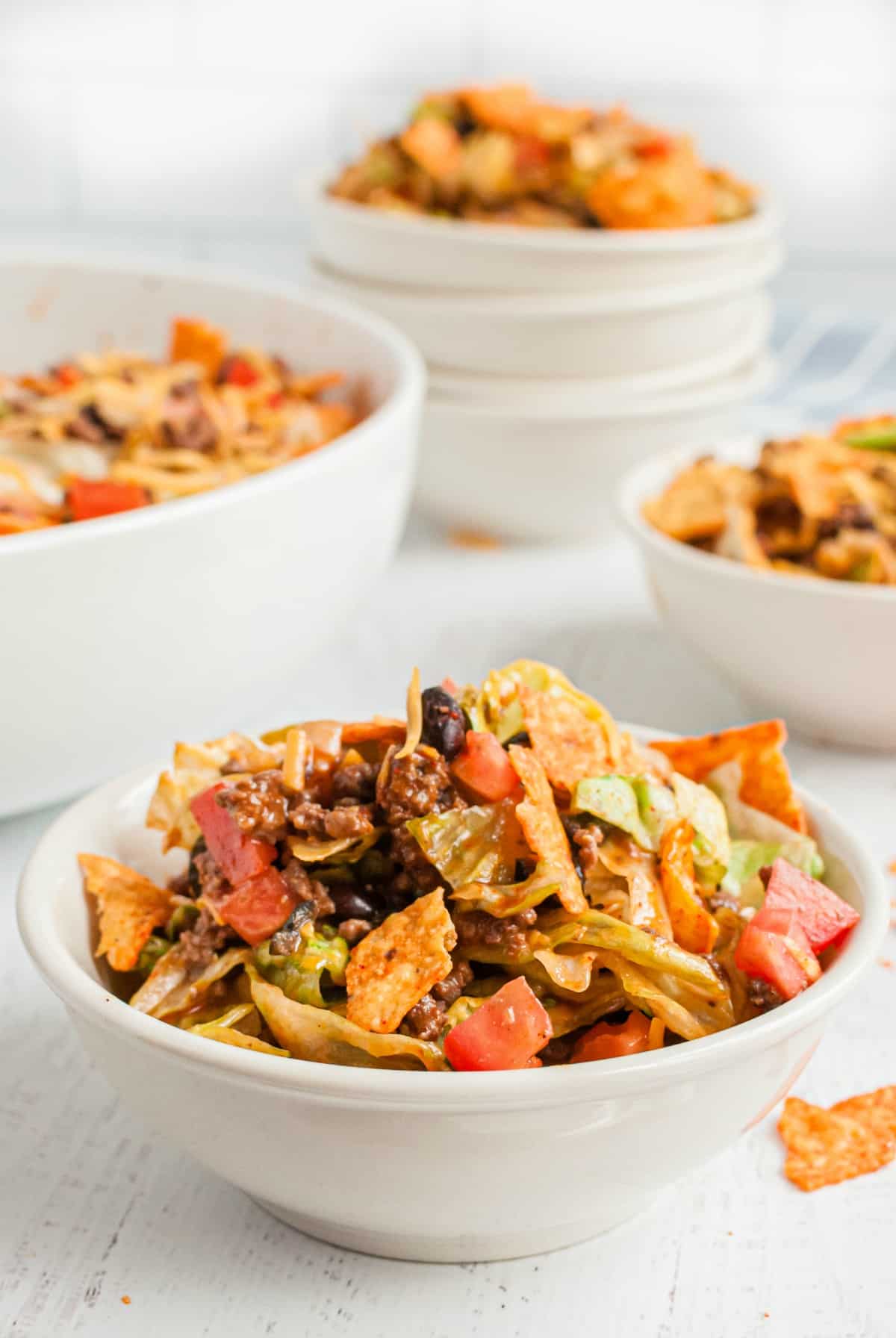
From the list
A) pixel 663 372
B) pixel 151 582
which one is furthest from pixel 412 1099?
pixel 663 372

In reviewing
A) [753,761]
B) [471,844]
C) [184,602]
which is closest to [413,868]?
[471,844]

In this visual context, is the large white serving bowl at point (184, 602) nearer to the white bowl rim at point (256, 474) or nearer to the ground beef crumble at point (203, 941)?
the white bowl rim at point (256, 474)

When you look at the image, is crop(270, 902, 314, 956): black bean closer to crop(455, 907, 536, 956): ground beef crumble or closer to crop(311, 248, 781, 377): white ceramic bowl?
crop(455, 907, 536, 956): ground beef crumble

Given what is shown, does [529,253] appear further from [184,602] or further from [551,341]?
[184,602]

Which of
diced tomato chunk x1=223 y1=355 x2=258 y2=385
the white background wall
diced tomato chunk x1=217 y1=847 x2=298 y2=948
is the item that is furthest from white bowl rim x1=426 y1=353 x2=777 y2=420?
the white background wall

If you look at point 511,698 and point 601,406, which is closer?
point 511,698

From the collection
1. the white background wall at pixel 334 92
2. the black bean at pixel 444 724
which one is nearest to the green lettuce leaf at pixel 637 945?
the black bean at pixel 444 724
